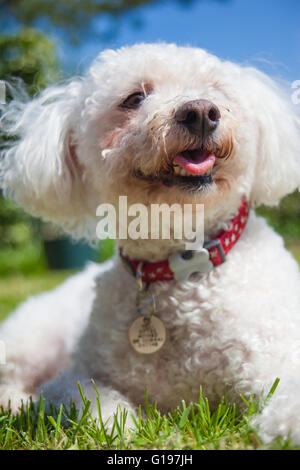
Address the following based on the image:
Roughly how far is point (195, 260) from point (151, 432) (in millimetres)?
645

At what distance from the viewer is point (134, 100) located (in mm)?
2076

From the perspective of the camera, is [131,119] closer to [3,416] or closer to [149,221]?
[149,221]

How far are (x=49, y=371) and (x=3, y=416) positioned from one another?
0.99m

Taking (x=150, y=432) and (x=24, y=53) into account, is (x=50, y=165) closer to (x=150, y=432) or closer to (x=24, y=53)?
(x=150, y=432)

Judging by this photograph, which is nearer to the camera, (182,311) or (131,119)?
(182,311)

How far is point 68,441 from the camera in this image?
1545mm

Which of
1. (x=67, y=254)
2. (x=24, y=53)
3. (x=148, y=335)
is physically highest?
(x=24, y=53)
